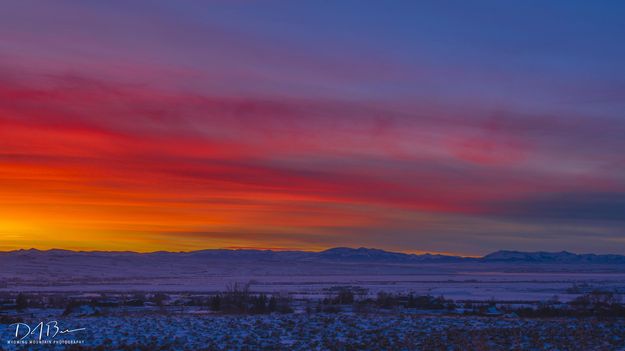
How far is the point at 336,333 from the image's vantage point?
78.1 ft

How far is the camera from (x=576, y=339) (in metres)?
22.6

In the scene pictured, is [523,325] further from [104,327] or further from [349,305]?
[104,327]

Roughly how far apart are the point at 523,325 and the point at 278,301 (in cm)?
1452

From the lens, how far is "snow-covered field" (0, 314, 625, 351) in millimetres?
21156
